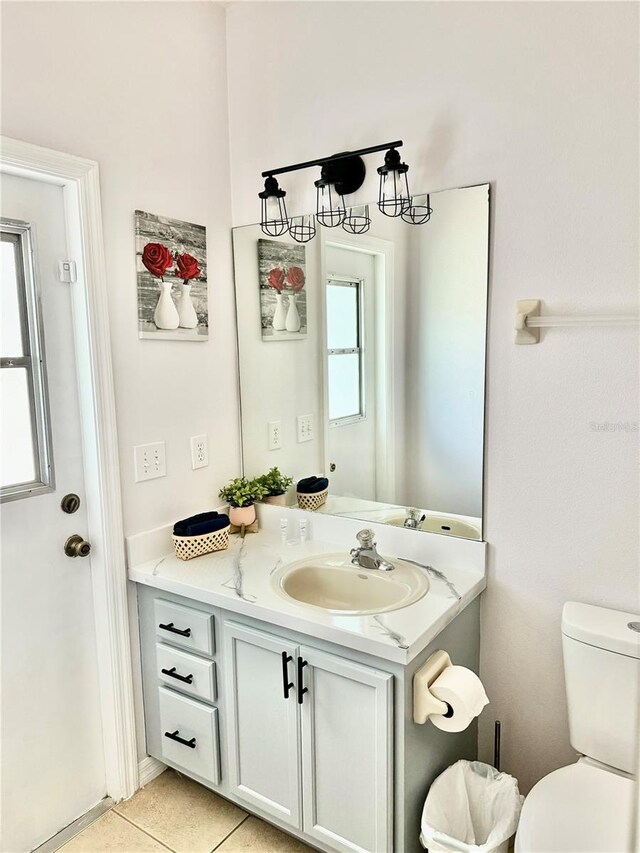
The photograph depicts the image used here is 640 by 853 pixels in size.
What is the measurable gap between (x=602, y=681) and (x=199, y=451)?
4.92ft

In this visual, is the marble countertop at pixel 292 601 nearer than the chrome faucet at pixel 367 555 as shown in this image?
Yes

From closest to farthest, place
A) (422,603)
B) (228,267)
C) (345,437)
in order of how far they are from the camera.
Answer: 1. (422,603)
2. (345,437)
3. (228,267)

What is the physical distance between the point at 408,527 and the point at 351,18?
170 centimetres

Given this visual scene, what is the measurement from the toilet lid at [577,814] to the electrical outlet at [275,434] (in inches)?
54.4

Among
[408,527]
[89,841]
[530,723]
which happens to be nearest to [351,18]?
[408,527]

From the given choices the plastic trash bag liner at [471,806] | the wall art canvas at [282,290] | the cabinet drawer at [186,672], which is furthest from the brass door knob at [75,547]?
the plastic trash bag liner at [471,806]

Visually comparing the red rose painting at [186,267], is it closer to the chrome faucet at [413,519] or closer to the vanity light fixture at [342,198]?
the vanity light fixture at [342,198]

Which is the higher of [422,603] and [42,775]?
[422,603]

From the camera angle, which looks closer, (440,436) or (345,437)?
(440,436)

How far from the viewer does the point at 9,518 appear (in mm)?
1706

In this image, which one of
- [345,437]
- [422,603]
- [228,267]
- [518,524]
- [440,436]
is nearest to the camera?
A: [422,603]

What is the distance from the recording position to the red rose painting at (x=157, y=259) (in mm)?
1989

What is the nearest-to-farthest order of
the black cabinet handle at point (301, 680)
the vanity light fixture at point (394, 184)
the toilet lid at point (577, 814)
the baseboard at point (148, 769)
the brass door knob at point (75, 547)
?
the toilet lid at point (577, 814), the black cabinet handle at point (301, 680), the vanity light fixture at point (394, 184), the brass door knob at point (75, 547), the baseboard at point (148, 769)

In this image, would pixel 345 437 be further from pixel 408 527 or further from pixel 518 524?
pixel 518 524
